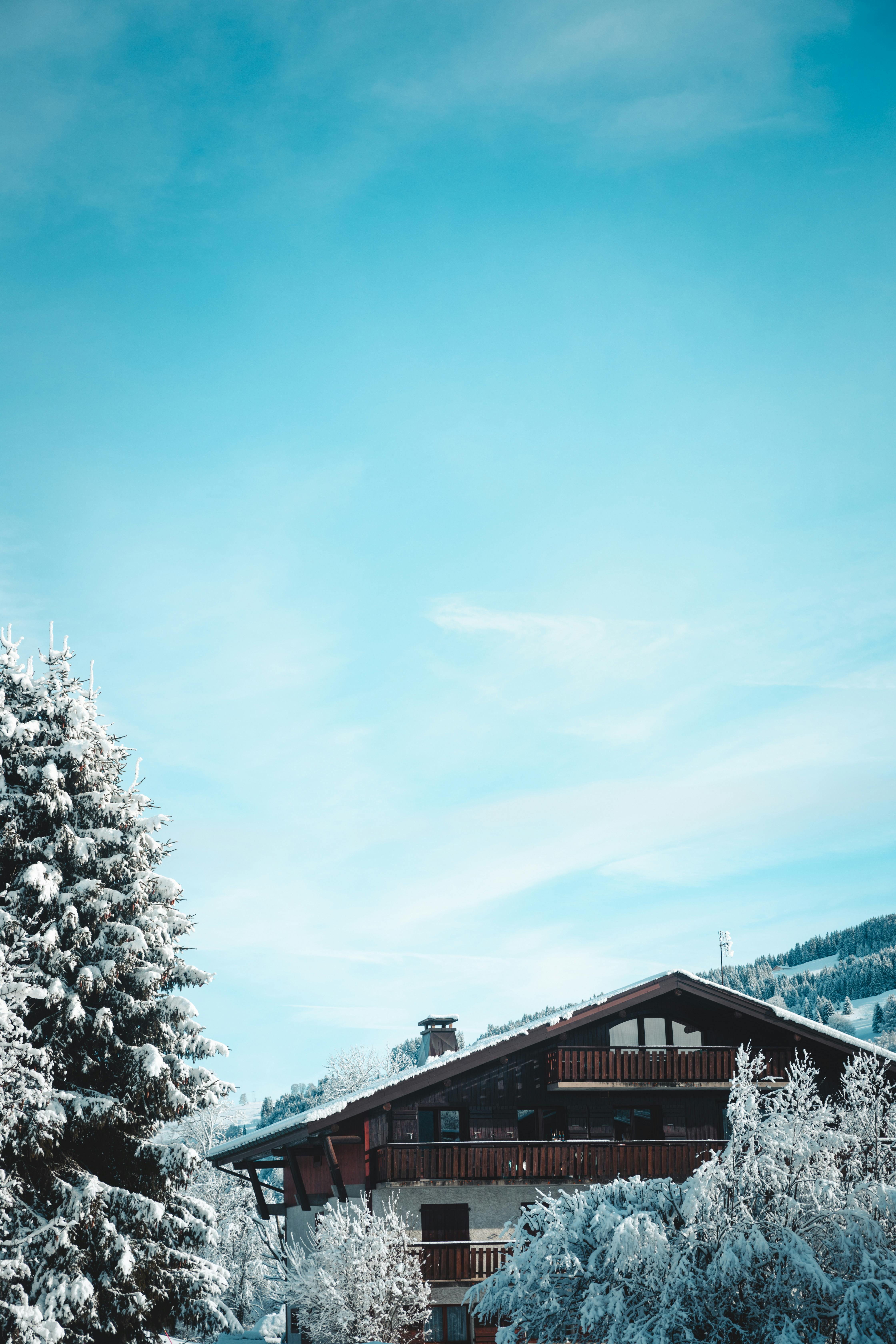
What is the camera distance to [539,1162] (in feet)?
97.2

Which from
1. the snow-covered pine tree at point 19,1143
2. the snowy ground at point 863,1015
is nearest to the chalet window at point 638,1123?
the snow-covered pine tree at point 19,1143

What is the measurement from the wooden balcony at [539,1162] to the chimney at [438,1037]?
10.3 m

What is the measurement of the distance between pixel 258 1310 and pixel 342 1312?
37.4 meters

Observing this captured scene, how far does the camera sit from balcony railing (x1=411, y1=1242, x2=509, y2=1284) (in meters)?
27.3

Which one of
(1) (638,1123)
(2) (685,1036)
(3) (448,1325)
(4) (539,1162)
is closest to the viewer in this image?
(3) (448,1325)

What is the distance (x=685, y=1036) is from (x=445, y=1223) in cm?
863

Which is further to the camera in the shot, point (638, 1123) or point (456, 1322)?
point (638, 1123)

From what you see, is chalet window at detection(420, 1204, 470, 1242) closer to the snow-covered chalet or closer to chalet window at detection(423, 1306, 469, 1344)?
the snow-covered chalet

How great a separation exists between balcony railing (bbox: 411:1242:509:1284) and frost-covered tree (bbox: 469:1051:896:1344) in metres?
8.53

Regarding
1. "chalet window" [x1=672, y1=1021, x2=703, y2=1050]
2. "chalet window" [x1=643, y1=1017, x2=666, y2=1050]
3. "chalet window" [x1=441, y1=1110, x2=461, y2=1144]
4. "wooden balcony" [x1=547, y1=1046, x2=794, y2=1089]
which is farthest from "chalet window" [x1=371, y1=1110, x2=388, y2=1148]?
"chalet window" [x1=672, y1=1021, x2=703, y2=1050]

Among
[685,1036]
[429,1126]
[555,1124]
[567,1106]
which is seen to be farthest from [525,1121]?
[685,1036]

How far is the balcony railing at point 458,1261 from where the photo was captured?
27.3 m

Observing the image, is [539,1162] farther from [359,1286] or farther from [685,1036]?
[359,1286]

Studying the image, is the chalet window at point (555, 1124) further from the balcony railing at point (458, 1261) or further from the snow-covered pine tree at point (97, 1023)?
the snow-covered pine tree at point (97, 1023)
